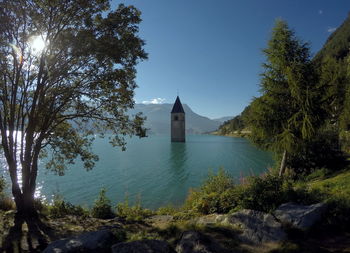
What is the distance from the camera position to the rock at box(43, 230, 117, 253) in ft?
14.9

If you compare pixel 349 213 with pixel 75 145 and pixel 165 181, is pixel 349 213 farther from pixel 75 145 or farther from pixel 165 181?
pixel 165 181

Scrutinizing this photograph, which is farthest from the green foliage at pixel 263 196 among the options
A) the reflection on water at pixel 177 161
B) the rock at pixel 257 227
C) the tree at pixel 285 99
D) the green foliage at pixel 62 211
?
the reflection on water at pixel 177 161

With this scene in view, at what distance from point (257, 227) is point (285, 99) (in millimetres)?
8643

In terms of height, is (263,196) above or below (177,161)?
above

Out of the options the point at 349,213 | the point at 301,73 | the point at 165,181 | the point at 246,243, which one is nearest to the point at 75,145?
the point at 246,243

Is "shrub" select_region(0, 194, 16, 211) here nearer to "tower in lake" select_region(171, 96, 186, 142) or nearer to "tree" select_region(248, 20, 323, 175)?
"tree" select_region(248, 20, 323, 175)

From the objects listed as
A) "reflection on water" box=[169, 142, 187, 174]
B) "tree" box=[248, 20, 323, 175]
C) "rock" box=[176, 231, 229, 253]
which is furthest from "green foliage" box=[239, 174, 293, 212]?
"reflection on water" box=[169, 142, 187, 174]

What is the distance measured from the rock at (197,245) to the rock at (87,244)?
5.52ft

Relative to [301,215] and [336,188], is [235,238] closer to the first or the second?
[301,215]

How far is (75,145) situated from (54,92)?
3.09 meters

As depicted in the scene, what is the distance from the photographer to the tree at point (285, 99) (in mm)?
10641

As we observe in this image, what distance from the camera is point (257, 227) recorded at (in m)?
5.02

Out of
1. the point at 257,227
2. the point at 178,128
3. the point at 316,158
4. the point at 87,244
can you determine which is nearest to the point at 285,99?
the point at 316,158

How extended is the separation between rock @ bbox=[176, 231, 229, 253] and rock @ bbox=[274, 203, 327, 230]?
2056 mm
